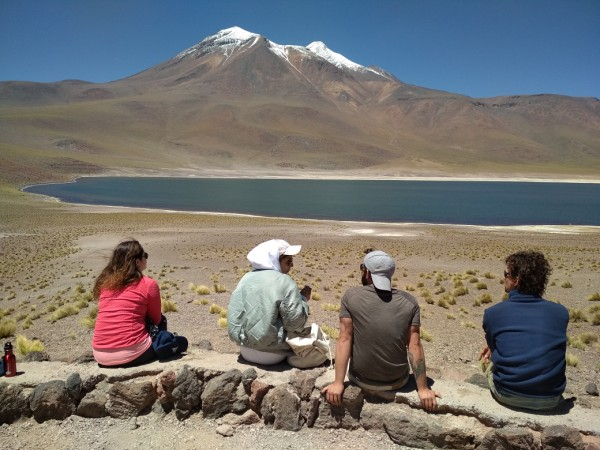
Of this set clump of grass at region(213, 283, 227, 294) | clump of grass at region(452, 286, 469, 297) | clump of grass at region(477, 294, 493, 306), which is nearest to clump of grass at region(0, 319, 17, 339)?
clump of grass at region(213, 283, 227, 294)

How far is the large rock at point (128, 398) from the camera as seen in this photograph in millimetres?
4406

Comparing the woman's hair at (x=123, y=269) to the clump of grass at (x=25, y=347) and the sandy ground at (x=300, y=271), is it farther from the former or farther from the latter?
the clump of grass at (x=25, y=347)

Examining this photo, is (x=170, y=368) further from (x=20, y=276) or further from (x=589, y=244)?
(x=589, y=244)

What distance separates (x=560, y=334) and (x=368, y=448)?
1.78m

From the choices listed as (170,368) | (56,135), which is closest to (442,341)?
(170,368)

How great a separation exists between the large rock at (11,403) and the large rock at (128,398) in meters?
0.79

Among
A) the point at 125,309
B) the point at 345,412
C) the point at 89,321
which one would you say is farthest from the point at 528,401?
the point at 89,321

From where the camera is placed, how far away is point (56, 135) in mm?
132500

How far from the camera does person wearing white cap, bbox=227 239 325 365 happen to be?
4277 millimetres

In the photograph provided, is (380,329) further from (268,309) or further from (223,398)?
(223,398)

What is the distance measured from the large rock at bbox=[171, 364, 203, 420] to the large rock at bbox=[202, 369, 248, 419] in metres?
0.10

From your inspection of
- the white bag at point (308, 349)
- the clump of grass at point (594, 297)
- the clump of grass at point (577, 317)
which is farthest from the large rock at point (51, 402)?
the clump of grass at point (594, 297)

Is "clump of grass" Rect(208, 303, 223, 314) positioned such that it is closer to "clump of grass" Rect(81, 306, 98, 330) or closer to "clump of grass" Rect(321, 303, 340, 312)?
"clump of grass" Rect(81, 306, 98, 330)

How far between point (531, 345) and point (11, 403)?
4599mm
